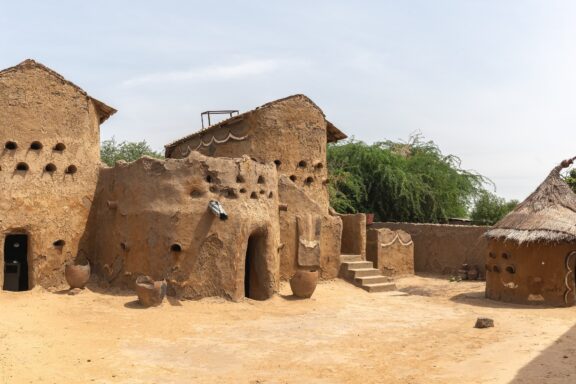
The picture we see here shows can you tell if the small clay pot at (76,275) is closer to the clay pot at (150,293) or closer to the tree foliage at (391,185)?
the clay pot at (150,293)

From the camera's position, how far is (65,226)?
14.1 meters

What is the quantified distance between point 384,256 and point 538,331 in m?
8.59

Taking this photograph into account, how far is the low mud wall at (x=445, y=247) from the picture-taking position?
1998 centimetres

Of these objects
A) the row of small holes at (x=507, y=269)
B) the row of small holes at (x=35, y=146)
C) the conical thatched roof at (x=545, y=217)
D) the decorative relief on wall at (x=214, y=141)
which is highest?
the decorative relief on wall at (x=214, y=141)

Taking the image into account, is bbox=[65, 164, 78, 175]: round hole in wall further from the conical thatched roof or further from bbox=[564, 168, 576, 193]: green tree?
bbox=[564, 168, 576, 193]: green tree

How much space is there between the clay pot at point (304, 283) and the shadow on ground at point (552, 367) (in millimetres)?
5919

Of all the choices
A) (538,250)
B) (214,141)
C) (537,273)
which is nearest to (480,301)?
(537,273)

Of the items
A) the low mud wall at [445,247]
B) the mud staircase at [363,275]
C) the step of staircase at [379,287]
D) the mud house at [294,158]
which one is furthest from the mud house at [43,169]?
the low mud wall at [445,247]

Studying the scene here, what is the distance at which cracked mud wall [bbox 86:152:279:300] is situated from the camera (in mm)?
12961

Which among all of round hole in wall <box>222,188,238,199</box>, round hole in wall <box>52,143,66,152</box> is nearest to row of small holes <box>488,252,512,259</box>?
round hole in wall <box>222,188,238,199</box>

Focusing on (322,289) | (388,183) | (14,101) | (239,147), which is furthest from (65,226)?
(388,183)

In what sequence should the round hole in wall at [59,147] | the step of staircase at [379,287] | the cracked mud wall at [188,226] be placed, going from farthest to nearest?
the step of staircase at [379,287] < the round hole in wall at [59,147] < the cracked mud wall at [188,226]

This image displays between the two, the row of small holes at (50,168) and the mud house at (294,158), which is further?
the mud house at (294,158)

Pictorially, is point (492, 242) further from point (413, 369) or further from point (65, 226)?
point (65, 226)
